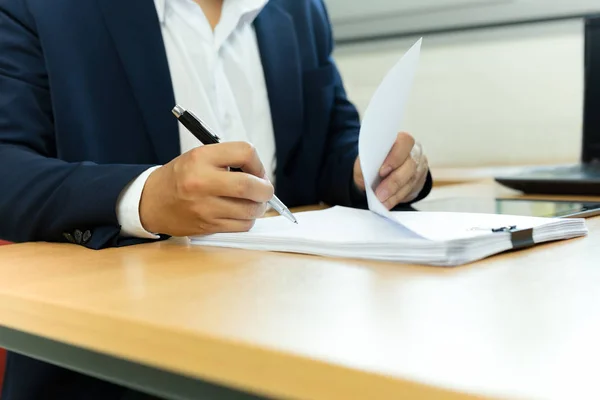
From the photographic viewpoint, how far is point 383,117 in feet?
2.35

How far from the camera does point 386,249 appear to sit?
54 centimetres

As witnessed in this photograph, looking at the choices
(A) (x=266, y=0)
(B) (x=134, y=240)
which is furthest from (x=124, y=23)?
(B) (x=134, y=240)

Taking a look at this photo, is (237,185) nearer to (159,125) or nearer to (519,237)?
(519,237)

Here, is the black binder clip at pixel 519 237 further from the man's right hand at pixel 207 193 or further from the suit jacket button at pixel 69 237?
the suit jacket button at pixel 69 237

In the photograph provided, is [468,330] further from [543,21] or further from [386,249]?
[543,21]

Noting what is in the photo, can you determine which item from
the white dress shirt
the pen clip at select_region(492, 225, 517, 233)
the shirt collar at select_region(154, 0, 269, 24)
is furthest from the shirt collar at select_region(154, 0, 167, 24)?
the pen clip at select_region(492, 225, 517, 233)

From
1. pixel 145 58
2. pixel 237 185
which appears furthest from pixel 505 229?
pixel 145 58

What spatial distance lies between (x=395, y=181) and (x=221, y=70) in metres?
0.42

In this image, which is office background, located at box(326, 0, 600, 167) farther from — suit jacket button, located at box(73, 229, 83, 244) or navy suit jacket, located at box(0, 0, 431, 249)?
suit jacket button, located at box(73, 229, 83, 244)

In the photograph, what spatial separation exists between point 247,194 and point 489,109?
1.22m

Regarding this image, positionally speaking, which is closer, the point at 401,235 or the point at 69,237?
the point at 401,235

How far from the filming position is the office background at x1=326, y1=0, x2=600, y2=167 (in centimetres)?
161

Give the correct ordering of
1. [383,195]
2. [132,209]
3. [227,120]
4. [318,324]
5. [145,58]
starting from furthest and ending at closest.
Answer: [227,120], [145,58], [383,195], [132,209], [318,324]

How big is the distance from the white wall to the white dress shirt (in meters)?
0.75
